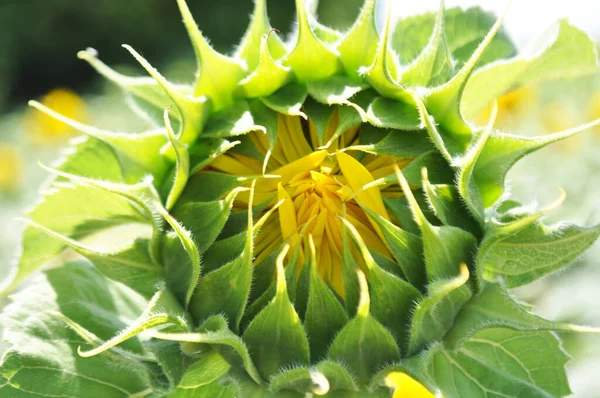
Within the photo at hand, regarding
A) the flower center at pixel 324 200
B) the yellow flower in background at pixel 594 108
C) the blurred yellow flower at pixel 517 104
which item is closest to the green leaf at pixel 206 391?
the flower center at pixel 324 200

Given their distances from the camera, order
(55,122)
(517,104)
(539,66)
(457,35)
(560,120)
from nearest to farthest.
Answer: (539,66) < (457,35) < (560,120) < (517,104) < (55,122)

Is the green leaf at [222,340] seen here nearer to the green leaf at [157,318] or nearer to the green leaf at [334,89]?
the green leaf at [157,318]

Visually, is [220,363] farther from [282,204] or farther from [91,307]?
[91,307]

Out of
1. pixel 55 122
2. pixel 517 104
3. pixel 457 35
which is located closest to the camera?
pixel 457 35

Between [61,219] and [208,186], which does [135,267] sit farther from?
[61,219]

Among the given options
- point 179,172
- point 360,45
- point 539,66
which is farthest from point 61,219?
point 539,66

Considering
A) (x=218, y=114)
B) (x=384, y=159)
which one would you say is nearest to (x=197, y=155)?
(x=218, y=114)

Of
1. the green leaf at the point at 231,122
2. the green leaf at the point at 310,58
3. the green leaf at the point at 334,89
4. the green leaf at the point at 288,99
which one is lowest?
the green leaf at the point at 231,122

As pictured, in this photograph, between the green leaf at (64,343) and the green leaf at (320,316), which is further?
the green leaf at (64,343)
